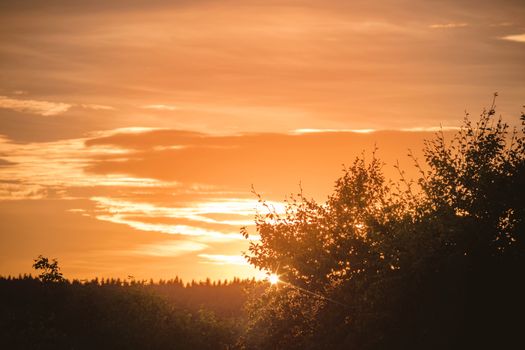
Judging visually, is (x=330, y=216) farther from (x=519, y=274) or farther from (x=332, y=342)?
(x=519, y=274)

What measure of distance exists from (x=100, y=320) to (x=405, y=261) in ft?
194

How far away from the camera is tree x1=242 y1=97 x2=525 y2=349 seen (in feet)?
120

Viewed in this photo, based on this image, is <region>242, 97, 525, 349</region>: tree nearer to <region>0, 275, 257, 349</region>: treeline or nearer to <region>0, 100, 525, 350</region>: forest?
<region>0, 100, 525, 350</region>: forest

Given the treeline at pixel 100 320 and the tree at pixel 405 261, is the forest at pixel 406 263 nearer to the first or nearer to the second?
the tree at pixel 405 261

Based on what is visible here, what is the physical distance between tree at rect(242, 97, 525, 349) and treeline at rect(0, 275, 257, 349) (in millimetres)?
38553

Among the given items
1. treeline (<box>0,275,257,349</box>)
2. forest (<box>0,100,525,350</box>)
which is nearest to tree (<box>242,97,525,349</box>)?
forest (<box>0,100,525,350</box>)

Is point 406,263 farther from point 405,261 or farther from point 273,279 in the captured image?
point 273,279

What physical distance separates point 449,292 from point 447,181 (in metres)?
8.30

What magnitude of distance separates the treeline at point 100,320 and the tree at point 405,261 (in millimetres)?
38553

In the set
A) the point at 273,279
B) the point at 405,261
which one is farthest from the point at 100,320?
the point at 405,261

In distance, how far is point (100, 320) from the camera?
3519 inches

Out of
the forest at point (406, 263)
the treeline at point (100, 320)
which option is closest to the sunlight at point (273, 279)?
the forest at point (406, 263)

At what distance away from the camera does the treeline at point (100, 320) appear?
80625mm

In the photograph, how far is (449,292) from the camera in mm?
36594
